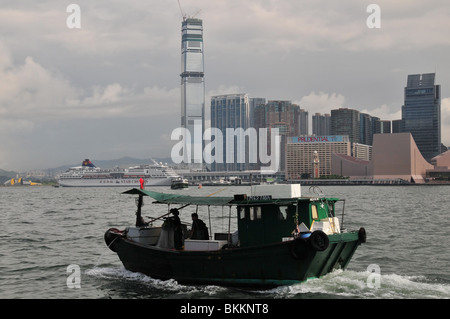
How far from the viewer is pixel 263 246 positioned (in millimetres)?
15883

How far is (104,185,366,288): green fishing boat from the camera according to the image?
1575 centimetres

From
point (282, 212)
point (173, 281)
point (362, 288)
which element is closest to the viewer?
point (362, 288)

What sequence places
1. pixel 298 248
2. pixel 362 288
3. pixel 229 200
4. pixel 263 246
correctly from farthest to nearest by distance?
pixel 229 200
pixel 362 288
pixel 263 246
pixel 298 248

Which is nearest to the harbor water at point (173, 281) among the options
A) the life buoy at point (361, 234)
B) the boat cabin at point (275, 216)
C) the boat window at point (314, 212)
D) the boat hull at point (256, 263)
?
the boat hull at point (256, 263)

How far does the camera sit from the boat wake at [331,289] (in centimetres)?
1577

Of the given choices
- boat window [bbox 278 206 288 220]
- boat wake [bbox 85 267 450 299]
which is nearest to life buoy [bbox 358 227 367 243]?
boat wake [bbox 85 267 450 299]

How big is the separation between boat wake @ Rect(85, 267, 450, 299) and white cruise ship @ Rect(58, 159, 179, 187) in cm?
14929

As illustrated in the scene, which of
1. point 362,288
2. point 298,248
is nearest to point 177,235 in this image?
point 298,248

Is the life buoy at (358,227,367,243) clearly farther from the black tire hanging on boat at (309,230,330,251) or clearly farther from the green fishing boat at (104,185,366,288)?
the black tire hanging on boat at (309,230,330,251)

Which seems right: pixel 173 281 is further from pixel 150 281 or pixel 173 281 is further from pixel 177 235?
pixel 177 235

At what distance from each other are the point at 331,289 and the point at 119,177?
158m

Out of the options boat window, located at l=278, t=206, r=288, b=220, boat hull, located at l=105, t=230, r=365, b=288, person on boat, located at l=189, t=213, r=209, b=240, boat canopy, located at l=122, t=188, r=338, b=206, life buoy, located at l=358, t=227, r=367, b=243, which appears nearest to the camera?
boat hull, located at l=105, t=230, r=365, b=288
